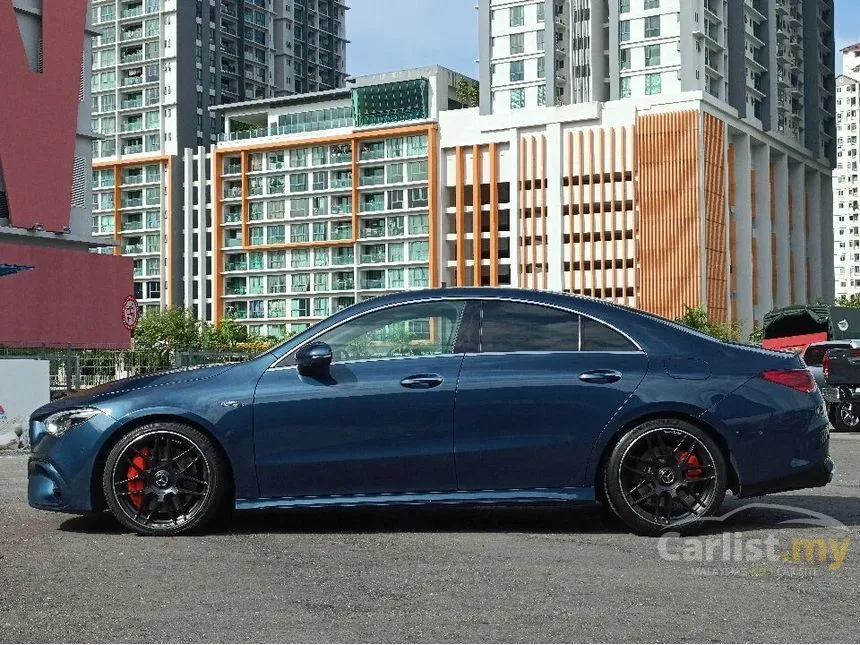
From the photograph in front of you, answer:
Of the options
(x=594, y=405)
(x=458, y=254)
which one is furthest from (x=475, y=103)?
(x=594, y=405)

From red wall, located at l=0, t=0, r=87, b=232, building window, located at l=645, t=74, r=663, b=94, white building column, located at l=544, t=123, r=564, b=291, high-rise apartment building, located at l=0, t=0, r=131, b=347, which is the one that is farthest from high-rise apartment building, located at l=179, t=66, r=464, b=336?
red wall, located at l=0, t=0, r=87, b=232

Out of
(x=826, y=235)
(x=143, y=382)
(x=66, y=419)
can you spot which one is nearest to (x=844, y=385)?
(x=143, y=382)

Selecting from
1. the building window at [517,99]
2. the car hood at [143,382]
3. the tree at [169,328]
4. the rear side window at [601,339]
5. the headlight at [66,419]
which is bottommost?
the headlight at [66,419]

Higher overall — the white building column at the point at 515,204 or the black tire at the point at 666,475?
the white building column at the point at 515,204

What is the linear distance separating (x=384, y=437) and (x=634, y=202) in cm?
8426

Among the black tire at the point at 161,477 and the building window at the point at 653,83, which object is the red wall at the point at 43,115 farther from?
the black tire at the point at 161,477

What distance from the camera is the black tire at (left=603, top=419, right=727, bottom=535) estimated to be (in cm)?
687

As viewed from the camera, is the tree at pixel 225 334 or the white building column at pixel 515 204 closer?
the white building column at pixel 515 204

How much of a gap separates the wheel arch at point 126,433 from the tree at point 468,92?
317ft

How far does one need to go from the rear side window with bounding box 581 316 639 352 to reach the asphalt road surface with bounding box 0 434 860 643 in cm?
102

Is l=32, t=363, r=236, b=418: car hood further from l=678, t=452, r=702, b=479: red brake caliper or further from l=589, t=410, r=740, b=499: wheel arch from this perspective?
l=678, t=452, r=702, b=479: red brake caliper

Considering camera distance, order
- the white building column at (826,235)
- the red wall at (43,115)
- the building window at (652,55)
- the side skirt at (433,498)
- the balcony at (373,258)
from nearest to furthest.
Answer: the side skirt at (433,498)
the red wall at (43,115)
the building window at (652,55)
the balcony at (373,258)
the white building column at (826,235)

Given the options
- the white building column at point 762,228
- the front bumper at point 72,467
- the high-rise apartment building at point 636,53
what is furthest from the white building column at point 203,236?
the front bumper at point 72,467

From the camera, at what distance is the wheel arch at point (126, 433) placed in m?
7.02
